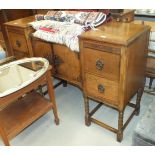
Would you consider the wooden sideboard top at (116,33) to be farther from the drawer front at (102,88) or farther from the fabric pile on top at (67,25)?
the drawer front at (102,88)

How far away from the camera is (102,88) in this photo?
147cm

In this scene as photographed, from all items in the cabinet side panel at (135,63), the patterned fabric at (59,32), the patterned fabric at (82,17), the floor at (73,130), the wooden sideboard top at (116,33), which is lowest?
the floor at (73,130)

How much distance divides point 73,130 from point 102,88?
555mm

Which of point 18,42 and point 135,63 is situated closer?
point 135,63

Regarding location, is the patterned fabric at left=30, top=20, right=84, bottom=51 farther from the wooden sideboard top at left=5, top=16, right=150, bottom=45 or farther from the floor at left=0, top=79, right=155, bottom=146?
the floor at left=0, top=79, right=155, bottom=146

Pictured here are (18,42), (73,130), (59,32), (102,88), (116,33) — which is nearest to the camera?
(116,33)

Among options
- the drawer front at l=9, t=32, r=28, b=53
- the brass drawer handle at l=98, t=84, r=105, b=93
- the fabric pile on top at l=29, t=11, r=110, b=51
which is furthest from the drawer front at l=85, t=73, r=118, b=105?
the drawer front at l=9, t=32, r=28, b=53

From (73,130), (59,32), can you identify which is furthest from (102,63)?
(73,130)

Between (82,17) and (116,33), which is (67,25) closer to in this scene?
(82,17)

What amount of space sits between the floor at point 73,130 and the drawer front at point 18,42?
27.2 inches

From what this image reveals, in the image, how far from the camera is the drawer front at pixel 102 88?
1417 mm

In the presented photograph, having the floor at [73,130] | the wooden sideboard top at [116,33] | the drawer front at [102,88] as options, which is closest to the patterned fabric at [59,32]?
the wooden sideboard top at [116,33]

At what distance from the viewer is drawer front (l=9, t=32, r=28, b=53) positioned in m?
1.91
